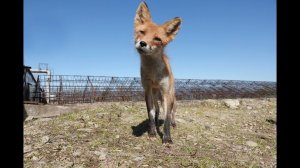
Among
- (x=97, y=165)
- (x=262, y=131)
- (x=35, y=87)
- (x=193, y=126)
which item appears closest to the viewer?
(x=97, y=165)

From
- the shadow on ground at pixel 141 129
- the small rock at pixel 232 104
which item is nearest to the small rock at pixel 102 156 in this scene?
the shadow on ground at pixel 141 129

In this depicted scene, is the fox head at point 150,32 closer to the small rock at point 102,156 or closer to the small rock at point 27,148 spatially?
the small rock at point 102,156

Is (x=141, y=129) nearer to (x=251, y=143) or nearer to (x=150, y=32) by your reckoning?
(x=150, y=32)

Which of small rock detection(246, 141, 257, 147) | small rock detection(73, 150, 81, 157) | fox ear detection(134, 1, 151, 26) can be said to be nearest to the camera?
small rock detection(73, 150, 81, 157)

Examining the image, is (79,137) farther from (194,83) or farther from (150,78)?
(194,83)

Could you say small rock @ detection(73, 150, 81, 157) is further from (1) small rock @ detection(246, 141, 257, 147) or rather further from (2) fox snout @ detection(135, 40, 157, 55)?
(1) small rock @ detection(246, 141, 257, 147)

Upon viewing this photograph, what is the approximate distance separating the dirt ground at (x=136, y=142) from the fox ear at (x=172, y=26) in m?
2.59

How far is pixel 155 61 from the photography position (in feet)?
23.7

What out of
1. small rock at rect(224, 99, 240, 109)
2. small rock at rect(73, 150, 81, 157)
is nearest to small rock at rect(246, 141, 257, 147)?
small rock at rect(73, 150, 81, 157)

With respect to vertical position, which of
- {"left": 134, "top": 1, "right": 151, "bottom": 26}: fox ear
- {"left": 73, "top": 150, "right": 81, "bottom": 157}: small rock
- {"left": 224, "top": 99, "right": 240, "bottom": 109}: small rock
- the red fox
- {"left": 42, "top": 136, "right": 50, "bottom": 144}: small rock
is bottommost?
{"left": 73, "top": 150, "right": 81, "bottom": 157}: small rock

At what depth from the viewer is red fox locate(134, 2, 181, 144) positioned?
6.63 metres
